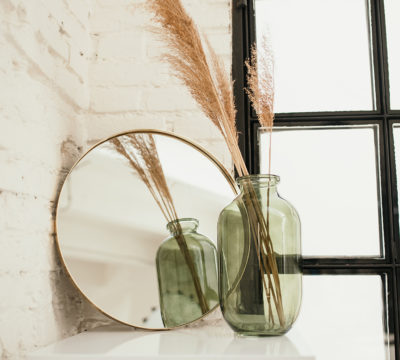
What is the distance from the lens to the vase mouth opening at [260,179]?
120 centimetres

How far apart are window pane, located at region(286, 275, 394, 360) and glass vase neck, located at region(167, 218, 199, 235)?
420mm

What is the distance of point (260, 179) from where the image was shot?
1.21 m

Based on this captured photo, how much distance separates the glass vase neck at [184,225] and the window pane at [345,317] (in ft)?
1.38

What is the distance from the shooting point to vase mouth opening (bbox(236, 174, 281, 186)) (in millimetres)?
1198

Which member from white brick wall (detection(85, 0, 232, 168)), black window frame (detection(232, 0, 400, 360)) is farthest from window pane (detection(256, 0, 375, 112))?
white brick wall (detection(85, 0, 232, 168))

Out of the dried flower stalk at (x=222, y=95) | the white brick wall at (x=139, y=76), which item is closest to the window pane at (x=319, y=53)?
the white brick wall at (x=139, y=76)

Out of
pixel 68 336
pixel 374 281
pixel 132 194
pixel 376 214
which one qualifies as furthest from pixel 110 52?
pixel 374 281

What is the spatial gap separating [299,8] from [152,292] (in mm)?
1036

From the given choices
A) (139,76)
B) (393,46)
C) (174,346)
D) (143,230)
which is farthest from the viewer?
(393,46)

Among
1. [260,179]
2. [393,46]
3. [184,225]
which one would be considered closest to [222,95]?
[260,179]

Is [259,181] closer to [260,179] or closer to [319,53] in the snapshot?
[260,179]

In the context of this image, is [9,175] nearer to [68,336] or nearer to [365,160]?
[68,336]

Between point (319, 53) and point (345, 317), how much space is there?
837 mm

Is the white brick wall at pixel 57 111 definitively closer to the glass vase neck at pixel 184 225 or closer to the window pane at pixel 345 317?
the glass vase neck at pixel 184 225
